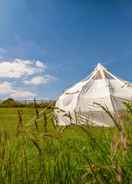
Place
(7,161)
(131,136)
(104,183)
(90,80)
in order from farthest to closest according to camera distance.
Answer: (90,80) → (7,161) → (131,136) → (104,183)

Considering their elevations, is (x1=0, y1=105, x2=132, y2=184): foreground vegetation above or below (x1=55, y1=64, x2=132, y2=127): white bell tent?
below

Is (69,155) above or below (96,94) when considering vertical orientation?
below

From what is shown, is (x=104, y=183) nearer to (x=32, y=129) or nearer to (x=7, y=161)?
(x=32, y=129)

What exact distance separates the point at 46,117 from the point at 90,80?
2016cm

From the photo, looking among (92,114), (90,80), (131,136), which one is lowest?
(131,136)

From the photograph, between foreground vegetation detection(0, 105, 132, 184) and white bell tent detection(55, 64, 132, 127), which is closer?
foreground vegetation detection(0, 105, 132, 184)

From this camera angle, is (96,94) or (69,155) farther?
(96,94)

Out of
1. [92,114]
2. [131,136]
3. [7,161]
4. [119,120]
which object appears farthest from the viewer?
[92,114]

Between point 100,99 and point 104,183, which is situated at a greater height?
point 100,99

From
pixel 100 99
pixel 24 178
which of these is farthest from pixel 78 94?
pixel 24 178

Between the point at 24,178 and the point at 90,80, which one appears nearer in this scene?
the point at 24,178

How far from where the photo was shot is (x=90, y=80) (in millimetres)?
21828

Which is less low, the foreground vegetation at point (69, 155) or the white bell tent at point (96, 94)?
the white bell tent at point (96, 94)

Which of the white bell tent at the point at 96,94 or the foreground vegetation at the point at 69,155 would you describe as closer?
the foreground vegetation at the point at 69,155
